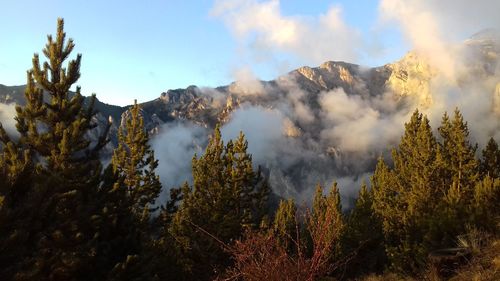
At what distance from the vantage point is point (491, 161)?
36875mm

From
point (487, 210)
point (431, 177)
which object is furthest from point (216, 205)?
point (487, 210)

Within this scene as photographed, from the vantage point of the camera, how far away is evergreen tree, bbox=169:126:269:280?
104 feet

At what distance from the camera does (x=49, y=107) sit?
17.8m

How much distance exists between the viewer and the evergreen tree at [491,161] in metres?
36.7

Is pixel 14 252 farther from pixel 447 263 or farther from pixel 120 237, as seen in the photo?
pixel 447 263

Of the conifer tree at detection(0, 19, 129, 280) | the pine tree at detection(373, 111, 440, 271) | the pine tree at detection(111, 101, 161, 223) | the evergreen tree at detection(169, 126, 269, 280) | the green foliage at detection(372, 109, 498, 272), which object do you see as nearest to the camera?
the conifer tree at detection(0, 19, 129, 280)

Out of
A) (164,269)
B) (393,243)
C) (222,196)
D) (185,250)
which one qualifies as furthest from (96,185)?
(393,243)

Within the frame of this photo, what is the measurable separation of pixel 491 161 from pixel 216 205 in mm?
24161

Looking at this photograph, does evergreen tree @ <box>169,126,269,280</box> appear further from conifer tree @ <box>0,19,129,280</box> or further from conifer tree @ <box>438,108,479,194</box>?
conifer tree @ <box>438,108,479,194</box>

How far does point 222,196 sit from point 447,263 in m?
24.2

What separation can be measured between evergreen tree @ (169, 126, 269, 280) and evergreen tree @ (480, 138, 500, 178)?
20.1 meters

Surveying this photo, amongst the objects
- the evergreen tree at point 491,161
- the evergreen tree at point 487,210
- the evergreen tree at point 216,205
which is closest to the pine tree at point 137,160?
the evergreen tree at point 216,205

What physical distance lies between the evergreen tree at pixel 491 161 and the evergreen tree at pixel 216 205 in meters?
20.1

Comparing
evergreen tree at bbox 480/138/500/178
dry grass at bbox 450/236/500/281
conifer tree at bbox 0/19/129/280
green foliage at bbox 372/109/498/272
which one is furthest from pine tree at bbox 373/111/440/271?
conifer tree at bbox 0/19/129/280
